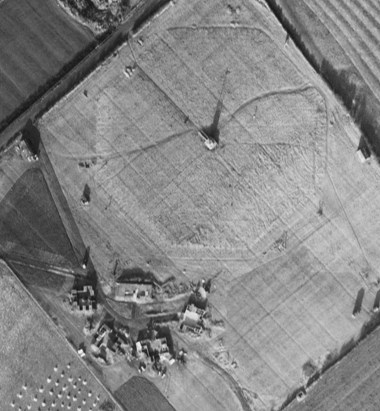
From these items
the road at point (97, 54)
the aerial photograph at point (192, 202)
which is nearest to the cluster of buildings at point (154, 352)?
the aerial photograph at point (192, 202)

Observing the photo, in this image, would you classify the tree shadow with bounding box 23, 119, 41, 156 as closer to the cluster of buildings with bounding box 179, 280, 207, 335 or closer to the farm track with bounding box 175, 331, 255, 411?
the cluster of buildings with bounding box 179, 280, 207, 335

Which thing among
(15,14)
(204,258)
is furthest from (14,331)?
(15,14)

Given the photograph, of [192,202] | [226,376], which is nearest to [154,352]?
[226,376]

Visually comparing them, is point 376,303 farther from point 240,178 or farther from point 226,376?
point 240,178

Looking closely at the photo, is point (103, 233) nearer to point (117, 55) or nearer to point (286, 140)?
point (117, 55)

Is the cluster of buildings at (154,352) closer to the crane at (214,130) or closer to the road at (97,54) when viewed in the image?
the crane at (214,130)

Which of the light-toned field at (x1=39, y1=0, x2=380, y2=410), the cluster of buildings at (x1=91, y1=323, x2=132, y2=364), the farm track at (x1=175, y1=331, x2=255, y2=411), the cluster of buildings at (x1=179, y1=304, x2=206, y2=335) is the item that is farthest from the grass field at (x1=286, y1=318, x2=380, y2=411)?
the cluster of buildings at (x1=91, y1=323, x2=132, y2=364)

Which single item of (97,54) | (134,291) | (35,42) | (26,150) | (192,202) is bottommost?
(134,291)
